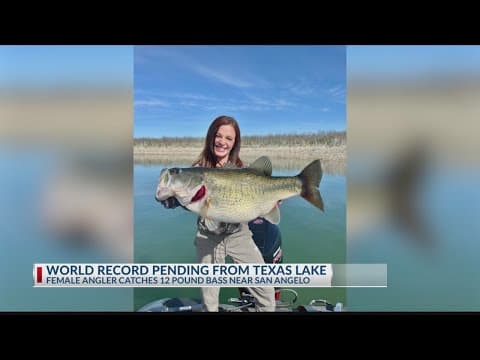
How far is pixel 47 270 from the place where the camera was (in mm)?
3523

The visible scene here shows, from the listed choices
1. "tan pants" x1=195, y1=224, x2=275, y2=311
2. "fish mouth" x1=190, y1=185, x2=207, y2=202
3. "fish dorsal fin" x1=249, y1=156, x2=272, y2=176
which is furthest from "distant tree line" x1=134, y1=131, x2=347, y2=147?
"tan pants" x1=195, y1=224, x2=275, y2=311

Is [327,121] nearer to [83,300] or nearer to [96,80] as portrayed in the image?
[96,80]

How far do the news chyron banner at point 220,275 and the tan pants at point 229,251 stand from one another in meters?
0.05

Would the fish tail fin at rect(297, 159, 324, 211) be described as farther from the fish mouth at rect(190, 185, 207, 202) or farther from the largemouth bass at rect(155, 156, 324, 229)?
the fish mouth at rect(190, 185, 207, 202)

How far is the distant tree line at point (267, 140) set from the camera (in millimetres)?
3443

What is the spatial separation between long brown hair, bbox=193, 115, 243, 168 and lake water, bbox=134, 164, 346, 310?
195mm

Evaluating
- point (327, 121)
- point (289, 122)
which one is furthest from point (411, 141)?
point (289, 122)

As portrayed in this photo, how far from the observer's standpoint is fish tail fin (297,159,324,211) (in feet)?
11.3

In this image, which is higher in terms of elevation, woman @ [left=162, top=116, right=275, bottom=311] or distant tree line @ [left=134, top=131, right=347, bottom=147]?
distant tree line @ [left=134, top=131, right=347, bottom=147]

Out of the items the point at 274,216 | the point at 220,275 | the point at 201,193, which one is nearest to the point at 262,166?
the point at 274,216

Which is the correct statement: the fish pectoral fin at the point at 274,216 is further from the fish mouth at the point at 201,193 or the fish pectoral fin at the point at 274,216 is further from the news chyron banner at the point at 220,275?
the fish mouth at the point at 201,193

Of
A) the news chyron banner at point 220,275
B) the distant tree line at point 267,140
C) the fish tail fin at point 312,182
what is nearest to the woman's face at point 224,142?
the distant tree line at point 267,140

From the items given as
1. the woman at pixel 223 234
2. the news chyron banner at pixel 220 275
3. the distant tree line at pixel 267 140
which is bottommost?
the news chyron banner at pixel 220 275

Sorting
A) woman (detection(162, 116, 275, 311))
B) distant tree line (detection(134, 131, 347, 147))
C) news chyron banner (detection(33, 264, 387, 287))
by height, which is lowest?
news chyron banner (detection(33, 264, 387, 287))
